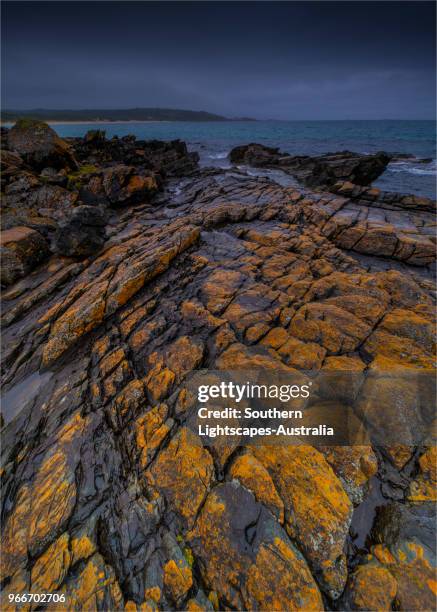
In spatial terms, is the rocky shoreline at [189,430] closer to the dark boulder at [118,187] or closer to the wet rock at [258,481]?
the wet rock at [258,481]

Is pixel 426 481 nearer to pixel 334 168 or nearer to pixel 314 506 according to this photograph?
pixel 314 506

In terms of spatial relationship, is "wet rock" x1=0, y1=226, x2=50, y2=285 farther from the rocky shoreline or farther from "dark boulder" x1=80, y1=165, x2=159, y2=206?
"dark boulder" x1=80, y1=165, x2=159, y2=206

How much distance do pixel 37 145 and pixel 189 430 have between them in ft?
87.2

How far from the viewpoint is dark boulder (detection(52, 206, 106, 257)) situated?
12.9 meters

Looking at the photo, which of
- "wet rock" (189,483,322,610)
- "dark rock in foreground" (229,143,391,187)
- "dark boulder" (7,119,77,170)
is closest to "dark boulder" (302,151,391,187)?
"dark rock in foreground" (229,143,391,187)

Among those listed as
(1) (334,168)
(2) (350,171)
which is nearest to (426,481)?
(1) (334,168)

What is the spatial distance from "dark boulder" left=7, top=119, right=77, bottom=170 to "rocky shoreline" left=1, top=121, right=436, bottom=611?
10880 mm

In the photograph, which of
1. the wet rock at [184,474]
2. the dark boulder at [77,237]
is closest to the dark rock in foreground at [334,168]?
the dark boulder at [77,237]

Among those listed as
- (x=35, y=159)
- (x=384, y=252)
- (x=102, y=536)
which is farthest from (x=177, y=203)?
(x=102, y=536)

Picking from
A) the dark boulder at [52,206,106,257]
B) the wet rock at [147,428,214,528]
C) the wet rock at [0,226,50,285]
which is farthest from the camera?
the dark boulder at [52,206,106,257]

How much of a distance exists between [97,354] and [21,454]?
288 centimetres

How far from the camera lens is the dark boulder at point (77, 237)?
12.9 m

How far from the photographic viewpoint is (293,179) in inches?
1175

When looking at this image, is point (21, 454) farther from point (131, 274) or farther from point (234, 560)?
point (131, 274)
